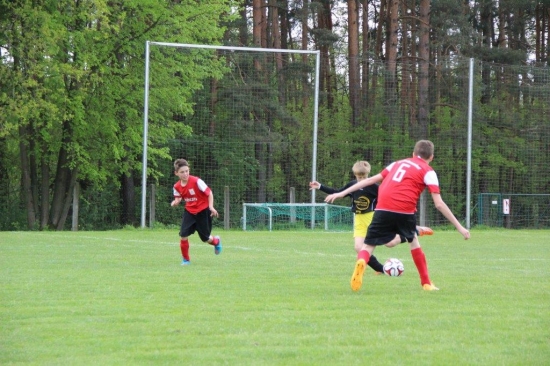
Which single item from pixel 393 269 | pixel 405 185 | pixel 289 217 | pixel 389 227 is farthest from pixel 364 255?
pixel 289 217

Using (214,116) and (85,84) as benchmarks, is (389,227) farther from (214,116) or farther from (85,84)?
(85,84)

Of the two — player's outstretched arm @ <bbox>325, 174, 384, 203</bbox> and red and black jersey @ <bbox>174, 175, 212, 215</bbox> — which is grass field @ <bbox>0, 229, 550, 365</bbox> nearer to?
red and black jersey @ <bbox>174, 175, 212, 215</bbox>

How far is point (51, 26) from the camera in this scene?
104 feet

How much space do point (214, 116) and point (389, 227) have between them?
21.8 metres

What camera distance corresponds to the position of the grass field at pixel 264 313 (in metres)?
6.14

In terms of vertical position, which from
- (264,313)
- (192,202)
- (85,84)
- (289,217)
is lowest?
(264,313)

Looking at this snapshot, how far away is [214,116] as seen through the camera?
31641mm

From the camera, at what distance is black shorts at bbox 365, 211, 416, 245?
10203 mm

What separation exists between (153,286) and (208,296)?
1217 millimetres

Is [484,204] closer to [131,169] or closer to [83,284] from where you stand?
[131,169]

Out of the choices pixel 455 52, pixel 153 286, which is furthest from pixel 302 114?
pixel 153 286

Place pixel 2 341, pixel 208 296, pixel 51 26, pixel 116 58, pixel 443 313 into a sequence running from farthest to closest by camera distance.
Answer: pixel 116 58
pixel 51 26
pixel 208 296
pixel 443 313
pixel 2 341

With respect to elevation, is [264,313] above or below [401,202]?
below

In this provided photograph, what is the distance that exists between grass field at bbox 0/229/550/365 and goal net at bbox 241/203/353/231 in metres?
15.4
